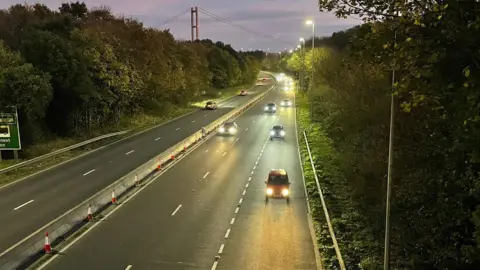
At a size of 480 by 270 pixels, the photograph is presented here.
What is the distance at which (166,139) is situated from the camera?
1911 inches

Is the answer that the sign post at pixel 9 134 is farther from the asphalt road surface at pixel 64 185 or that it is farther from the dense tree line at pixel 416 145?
the dense tree line at pixel 416 145

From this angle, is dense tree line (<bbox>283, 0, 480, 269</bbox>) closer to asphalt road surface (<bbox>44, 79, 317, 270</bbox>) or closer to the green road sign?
asphalt road surface (<bbox>44, 79, 317, 270</bbox>)

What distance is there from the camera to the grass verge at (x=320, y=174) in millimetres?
19191

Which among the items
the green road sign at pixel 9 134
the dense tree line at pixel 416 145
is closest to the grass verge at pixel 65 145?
the green road sign at pixel 9 134

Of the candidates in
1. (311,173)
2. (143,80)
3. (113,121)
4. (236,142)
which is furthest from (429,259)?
(143,80)

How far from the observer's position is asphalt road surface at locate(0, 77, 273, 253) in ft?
72.2

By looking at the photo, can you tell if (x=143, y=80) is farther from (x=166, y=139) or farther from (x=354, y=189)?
(x=354, y=189)

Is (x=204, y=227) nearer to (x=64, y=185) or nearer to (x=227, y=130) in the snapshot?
(x=64, y=185)

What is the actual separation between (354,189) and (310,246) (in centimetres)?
1018

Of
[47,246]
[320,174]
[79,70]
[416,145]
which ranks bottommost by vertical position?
[320,174]

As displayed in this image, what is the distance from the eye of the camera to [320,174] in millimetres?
33656

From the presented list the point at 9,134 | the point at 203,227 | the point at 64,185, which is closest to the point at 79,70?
the point at 9,134

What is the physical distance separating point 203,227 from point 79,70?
100.0ft

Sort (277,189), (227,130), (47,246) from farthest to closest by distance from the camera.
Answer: (227,130) < (277,189) < (47,246)
